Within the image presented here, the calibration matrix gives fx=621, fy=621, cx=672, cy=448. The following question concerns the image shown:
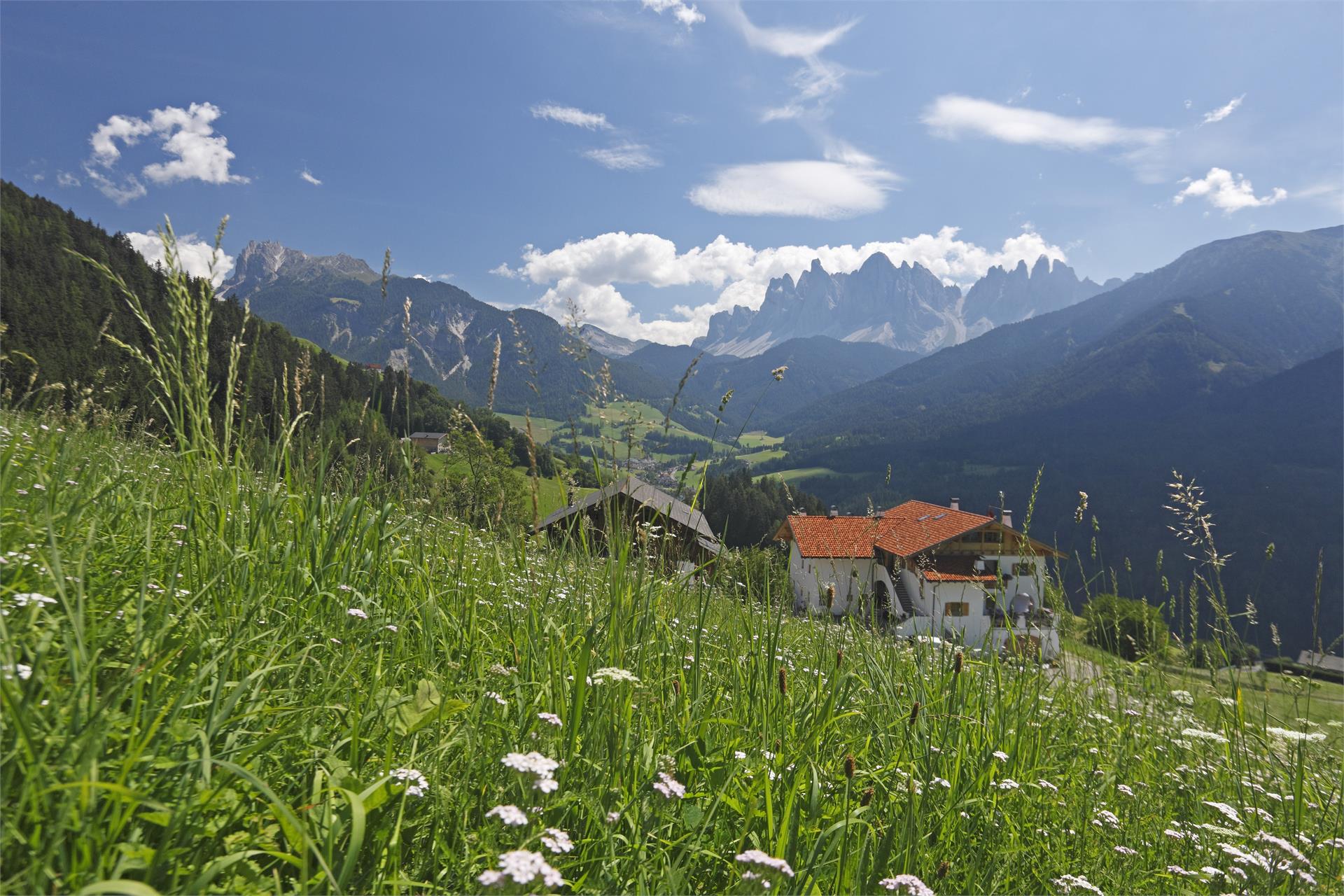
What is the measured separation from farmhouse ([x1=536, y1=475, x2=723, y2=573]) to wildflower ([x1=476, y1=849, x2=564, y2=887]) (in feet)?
5.54

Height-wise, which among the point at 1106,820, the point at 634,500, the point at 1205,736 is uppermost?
the point at 634,500

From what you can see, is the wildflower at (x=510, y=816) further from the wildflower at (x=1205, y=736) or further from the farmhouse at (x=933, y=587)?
the wildflower at (x=1205, y=736)

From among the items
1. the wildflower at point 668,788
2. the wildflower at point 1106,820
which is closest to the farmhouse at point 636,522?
the wildflower at point 668,788

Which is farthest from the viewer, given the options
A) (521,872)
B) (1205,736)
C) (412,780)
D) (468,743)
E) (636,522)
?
(1205,736)

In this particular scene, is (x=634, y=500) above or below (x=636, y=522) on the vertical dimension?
above

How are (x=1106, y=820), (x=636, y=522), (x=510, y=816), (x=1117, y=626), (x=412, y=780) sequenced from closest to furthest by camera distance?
(x=510, y=816), (x=412, y=780), (x=1106, y=820), (x=636, y=522), (x=1117, y=626)

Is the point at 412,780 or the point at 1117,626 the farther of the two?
the point at 1117,626

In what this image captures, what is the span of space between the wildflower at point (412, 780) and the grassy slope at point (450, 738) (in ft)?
0.14

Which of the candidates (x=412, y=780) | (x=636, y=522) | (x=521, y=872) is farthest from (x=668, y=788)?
(x=636, y=522)

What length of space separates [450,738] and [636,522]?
1967mm

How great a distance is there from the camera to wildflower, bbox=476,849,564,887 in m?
1.25

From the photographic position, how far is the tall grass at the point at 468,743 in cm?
149

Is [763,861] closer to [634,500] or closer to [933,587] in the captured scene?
[634,500]

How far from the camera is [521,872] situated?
127 centimetres
